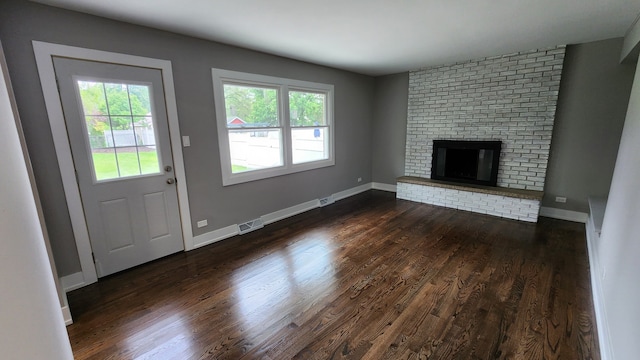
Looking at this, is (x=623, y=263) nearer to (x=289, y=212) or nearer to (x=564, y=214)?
(x=564, y=214)

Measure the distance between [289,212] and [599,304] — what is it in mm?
3591

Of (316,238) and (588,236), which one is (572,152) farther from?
(316,238)

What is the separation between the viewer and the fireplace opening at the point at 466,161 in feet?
14.6

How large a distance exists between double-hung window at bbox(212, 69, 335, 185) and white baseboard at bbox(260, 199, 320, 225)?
62 centimetres

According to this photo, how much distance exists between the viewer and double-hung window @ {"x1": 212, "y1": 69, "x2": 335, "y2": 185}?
349 cm

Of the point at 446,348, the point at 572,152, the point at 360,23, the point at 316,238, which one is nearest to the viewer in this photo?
the point at 446,348

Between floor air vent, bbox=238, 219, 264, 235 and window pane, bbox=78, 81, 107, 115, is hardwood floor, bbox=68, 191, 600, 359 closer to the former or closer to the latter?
floor air vent, bbox=238, 219, 264, 235

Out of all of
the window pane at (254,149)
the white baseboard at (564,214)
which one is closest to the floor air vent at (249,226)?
the window pane at (254,149)

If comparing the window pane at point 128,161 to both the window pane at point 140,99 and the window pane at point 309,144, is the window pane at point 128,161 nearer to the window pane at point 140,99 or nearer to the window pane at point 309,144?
the window pane at point 140,99

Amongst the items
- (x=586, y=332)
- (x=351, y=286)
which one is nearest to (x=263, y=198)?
(x=351, y=286)

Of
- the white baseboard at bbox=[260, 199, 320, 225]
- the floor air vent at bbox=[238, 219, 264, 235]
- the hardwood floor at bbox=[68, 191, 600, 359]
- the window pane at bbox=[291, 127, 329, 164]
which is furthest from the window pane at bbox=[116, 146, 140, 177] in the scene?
the window pane at bbox=[291, 127, 329, 164]

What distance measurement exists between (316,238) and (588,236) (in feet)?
11.0

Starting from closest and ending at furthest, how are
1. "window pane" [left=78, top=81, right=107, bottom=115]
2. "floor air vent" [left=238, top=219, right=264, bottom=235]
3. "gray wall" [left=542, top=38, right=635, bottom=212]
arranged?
"window pane" [left=78, top=81, right=107, bottom=115]
"gray wall" [left=542, top=38, right=635, bottom=212]
"floor air vent" [left=238, top=219, right=264, bottom=235]

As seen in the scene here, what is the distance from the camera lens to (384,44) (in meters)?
3.42
